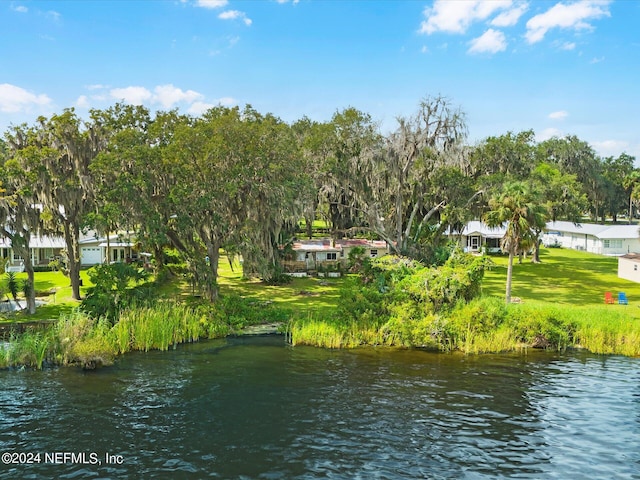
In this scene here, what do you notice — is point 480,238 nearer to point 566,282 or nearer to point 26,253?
point 566,282

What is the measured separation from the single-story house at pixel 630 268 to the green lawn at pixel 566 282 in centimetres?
65

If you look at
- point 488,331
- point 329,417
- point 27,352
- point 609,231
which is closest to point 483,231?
point 609,231

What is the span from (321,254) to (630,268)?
996 inches

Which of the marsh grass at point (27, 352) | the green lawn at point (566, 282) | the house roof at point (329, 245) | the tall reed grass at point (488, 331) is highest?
the house roof at point (329, 245)

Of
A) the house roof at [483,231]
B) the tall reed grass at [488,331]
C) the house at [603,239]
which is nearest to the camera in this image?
the tall reed grass at [488,331]

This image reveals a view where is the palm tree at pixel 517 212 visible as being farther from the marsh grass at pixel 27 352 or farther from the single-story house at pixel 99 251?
the single-story house at pixel 99 251

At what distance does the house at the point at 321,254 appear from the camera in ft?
151

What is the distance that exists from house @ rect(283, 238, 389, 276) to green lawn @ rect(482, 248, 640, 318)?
1091cm

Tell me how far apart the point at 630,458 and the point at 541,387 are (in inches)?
226

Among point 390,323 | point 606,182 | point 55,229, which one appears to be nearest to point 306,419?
point 390,323

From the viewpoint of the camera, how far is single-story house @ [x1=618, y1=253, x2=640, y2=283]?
41.4 metres

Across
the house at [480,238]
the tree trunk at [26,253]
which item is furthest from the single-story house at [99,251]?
the house at [480,238]

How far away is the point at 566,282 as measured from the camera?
41.7 meters

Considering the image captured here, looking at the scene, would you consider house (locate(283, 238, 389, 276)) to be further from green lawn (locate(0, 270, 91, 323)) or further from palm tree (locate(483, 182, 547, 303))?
palm tree (locate(483, 182, 547, 303))
